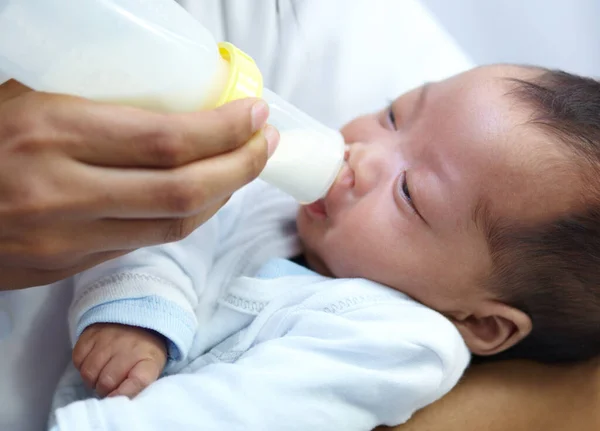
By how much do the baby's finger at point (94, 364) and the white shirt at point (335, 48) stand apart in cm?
18

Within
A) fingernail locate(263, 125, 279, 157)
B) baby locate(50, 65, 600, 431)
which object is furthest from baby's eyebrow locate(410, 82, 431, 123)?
fingernail locate(263, 125, 279, 157)

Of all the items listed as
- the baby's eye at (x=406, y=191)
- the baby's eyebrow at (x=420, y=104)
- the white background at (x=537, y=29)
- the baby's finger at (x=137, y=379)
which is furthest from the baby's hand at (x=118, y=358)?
the white background at (x=537, y=29)

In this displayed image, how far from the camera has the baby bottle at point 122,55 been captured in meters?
0.57

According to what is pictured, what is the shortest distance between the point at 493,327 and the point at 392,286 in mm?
173

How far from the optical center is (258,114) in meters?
0.63

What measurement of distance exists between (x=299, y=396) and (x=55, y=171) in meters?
0.43

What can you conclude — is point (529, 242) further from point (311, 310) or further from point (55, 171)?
point (55, 171)

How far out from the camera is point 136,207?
59 centimetres

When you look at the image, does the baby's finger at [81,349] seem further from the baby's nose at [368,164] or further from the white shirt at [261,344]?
the baby's nose at [368,164]

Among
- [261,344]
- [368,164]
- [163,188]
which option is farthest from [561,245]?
[163,188]

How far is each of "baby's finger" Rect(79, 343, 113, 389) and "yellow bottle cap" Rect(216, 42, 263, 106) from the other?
0.40 metres

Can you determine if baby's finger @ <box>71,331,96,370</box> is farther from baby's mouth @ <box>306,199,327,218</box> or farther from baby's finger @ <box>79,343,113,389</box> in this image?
baby's mouth @ <box>306,199,327,218</box>

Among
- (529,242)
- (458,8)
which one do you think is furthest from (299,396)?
(458,8)

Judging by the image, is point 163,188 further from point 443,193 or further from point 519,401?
point 519,401
